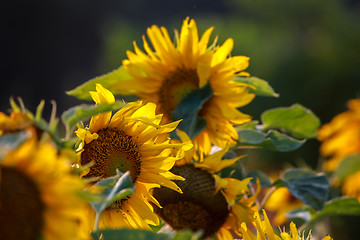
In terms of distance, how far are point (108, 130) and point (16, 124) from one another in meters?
0.17

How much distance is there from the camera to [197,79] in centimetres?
60

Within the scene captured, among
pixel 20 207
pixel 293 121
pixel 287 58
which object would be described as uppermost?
pixel 20 207

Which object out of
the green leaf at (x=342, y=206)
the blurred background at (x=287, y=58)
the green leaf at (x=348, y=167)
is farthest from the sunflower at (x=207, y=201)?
the blurred background at (x=287, y=58)

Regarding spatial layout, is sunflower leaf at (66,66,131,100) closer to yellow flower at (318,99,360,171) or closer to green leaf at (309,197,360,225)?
green leaf at (309,197,360,225)

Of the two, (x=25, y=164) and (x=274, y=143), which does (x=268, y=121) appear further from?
(x=25, y=164)

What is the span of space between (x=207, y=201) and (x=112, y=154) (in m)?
0.12

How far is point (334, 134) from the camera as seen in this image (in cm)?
118

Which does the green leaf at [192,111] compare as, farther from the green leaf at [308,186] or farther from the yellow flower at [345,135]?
the yellow flower at [345,135]

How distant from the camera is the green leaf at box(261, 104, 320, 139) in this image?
2.04 feet

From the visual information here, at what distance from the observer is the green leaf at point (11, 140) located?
0.81ft

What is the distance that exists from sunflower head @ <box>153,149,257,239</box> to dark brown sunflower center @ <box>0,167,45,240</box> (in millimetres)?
256

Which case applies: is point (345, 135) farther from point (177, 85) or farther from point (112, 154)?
point (112, 154)

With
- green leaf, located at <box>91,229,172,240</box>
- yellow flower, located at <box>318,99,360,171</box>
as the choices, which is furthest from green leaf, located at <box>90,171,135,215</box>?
yellow flower, located at <box>318,99,360,171</box>

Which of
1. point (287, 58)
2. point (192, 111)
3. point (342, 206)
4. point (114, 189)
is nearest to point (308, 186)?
point (342, 206)
